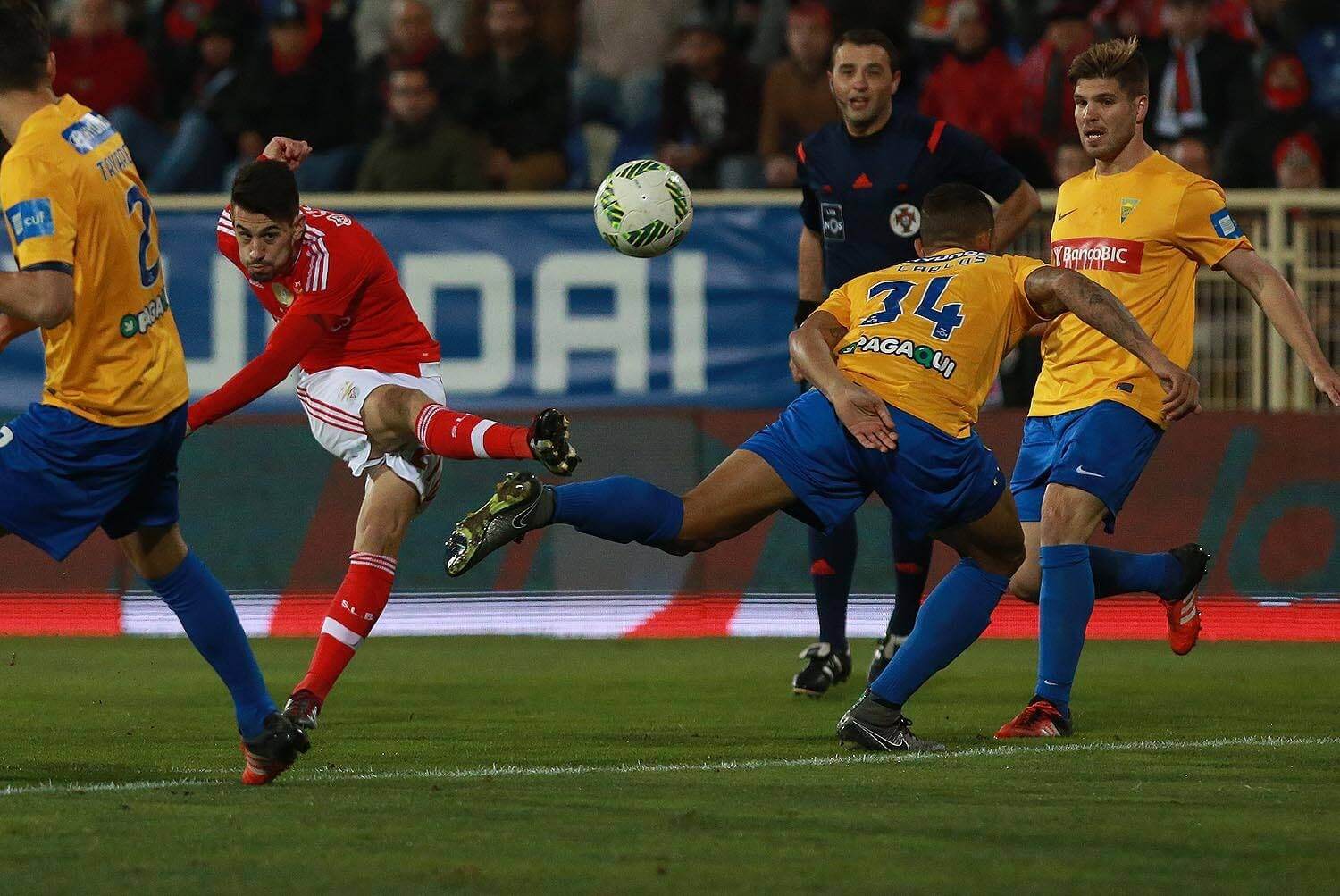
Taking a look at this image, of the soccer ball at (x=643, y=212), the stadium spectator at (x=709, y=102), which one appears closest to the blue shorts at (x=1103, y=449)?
the soccer ball at (x=643, y=212)

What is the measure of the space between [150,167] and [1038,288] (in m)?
8.93

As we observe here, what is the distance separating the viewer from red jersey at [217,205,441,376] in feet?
23.1

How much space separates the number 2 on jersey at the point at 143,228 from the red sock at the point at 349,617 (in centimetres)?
159

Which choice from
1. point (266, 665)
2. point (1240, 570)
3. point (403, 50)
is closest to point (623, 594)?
point (266, 665)

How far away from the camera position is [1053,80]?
43.1ft

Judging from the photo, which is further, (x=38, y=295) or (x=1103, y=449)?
(x=1103, y=449)

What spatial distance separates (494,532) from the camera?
6.06m

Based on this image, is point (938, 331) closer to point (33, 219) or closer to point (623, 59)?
point (33, 219)

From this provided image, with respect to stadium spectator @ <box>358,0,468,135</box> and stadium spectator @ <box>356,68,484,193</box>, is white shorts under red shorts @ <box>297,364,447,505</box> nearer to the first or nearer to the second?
stadium spectator @ <box>356,68,484,193</box>

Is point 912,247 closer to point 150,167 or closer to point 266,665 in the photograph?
point 266,665

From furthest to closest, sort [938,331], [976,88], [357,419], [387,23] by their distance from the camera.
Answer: [387,23] → [976,88] → [357,419] → [938,331]

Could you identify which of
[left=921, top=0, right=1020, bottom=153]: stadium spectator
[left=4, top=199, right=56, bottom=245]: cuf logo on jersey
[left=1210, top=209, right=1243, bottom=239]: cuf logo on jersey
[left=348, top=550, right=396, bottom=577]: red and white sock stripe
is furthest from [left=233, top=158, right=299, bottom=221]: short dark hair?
[left=921, top=0, right=1020, bottom=153]: stadium spectator

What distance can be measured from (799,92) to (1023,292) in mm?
7030

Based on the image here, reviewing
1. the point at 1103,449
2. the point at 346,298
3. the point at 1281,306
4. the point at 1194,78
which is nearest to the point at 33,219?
the point at 346,298
